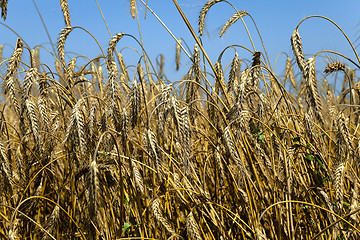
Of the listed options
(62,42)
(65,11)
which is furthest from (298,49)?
(65,11)

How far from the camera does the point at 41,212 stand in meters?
2.65

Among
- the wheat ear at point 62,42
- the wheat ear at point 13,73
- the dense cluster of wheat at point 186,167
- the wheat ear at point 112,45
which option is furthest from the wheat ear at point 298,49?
the wheat ear at point 13,73

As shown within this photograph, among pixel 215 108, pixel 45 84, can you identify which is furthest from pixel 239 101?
pixel 45 84

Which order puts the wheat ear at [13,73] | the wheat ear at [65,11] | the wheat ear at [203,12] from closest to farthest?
the wheat ear at [13,73], the wheat ear at [203,12], the wheat ear at [65,11]

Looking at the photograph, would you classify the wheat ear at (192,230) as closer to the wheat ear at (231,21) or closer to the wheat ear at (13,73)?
the wheat ear at (13,73)

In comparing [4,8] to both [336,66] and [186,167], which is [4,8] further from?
[336,66]

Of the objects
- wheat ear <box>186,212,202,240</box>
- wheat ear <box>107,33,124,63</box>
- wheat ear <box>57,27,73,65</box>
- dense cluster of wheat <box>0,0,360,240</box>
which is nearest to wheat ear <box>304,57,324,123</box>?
dense cluster of wheat <box>0,0,360,240</box>

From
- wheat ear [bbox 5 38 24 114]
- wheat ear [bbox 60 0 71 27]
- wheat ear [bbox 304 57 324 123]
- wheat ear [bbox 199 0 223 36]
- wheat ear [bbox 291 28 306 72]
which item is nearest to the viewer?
wheat ear [bbox 304 57 324 123]

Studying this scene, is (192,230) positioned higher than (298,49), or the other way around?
(298,49)

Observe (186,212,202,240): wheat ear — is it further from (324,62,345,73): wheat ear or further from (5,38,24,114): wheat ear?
(324,62,345,73): wheat ear

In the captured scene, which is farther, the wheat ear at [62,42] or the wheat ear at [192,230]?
the wheat ear at [62,42]

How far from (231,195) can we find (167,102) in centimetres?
80

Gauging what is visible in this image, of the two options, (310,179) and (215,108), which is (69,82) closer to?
(215,108)

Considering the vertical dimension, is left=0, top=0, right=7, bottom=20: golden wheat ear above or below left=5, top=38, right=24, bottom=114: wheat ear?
above
